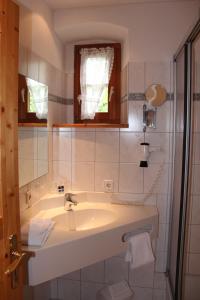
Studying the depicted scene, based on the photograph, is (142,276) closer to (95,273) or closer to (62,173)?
(95,273)

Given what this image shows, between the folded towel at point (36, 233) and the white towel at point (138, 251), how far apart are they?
1.90 ft

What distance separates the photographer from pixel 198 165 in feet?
6.32

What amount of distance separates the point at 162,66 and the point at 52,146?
110 centimetres

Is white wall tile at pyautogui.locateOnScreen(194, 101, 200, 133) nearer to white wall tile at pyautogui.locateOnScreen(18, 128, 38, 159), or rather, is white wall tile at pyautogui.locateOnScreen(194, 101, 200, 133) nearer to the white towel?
the white towel

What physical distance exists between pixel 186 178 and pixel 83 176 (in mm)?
858

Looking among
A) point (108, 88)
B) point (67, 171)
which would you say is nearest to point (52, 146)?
point (67, 171)

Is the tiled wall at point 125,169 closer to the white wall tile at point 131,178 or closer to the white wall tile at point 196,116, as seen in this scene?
the white wall tile at point 131,178

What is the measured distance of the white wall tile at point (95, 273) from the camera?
2225mm

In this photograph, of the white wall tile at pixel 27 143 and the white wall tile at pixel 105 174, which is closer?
the white wall tile at pixel 27 143

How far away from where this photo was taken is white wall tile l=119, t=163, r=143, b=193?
7.00ft

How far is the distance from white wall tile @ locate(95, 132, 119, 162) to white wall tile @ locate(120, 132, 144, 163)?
4 cm

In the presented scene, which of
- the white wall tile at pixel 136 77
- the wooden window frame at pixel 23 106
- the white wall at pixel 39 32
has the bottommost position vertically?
the wooden window frame at pixel 23 106

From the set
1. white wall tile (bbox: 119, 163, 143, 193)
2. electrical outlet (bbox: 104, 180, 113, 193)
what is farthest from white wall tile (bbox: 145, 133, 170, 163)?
electrical outlet (bbox: 104, 180, 113, 193)

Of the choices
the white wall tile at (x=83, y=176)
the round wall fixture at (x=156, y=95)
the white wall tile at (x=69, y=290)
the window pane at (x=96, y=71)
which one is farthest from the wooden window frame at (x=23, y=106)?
the white wall tile at (x=69, y=290)
